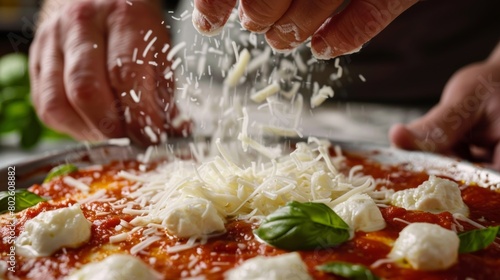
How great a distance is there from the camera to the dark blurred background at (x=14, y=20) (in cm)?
675

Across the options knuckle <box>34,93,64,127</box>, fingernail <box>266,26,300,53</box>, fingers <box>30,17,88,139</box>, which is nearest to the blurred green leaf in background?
fingers <box>30,17,88,139</box>

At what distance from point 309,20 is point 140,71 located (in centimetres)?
120

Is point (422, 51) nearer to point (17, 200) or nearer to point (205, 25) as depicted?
point (205, 25)

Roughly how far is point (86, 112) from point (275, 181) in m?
1.18

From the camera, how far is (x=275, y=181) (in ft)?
5.83

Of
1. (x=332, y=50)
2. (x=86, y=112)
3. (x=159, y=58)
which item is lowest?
(x=86, y=112)

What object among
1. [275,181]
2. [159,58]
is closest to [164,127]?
[159,58]

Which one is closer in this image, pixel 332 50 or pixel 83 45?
pixel 332 50

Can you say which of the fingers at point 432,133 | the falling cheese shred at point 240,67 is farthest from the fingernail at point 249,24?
the fingers at point 432,133

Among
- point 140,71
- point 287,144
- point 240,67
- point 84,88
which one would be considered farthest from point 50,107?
point 287,144

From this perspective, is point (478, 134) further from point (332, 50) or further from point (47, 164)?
point (47, 164)

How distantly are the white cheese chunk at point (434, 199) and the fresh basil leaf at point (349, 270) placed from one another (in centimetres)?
48

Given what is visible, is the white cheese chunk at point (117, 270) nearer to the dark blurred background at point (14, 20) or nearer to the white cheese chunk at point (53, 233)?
the white cheese chunk at point (53, 233)

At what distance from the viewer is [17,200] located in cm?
188
